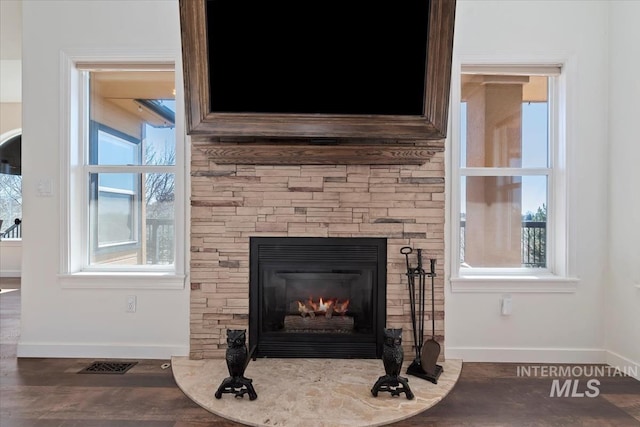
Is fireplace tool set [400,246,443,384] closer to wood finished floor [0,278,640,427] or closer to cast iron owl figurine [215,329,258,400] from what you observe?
wood finished floor [0,278,640,427]

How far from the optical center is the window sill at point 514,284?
101 inches

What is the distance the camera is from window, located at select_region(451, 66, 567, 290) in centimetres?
270

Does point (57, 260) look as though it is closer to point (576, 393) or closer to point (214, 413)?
point (214, 413)

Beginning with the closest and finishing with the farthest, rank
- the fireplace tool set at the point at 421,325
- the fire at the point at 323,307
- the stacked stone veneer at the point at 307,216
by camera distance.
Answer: the fireplace tool set at the point at 421,325, the stacked stone veneer at the point at 307,216, the fire at the point at 323,307

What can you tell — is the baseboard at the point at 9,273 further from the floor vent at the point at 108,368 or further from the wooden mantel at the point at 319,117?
the wooden mantel at the point at 319,117

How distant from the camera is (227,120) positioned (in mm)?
2109

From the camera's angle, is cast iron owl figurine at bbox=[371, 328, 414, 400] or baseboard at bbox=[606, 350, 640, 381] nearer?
cast iron owl figurine at bbox=[371, 328, 414, 400]

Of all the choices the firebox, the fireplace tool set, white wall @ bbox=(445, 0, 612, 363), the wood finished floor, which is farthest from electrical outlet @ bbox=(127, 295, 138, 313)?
white wall @ bbox=(445, 0, 612, 363)

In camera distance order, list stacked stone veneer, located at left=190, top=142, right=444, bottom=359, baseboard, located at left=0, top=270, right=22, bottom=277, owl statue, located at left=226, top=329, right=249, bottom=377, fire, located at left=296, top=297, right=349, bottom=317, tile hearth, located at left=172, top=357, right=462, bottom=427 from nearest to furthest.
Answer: tile hearth, located at left=172, top=357, right=462, bottom=427 < owl statue, located at left=226, top=329, right=249, bottom=377 < stacked stone veneer, located at left=190, top=142, right=444, bottom=359 < fire, located at left=296, top=297, right=349, bottom=317 < baseboard, located at left=0, top=270, right=22, bottom=277

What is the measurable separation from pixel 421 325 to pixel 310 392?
852 mm

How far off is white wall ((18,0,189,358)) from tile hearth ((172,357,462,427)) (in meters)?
0.37

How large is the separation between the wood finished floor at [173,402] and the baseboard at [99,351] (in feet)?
0.36

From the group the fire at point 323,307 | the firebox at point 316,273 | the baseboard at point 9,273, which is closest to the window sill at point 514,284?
the firebox at point 316,273

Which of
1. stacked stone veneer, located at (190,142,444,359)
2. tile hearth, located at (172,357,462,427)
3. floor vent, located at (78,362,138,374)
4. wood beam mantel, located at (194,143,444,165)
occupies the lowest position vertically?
floor vent, located at (78,362,138,374)
